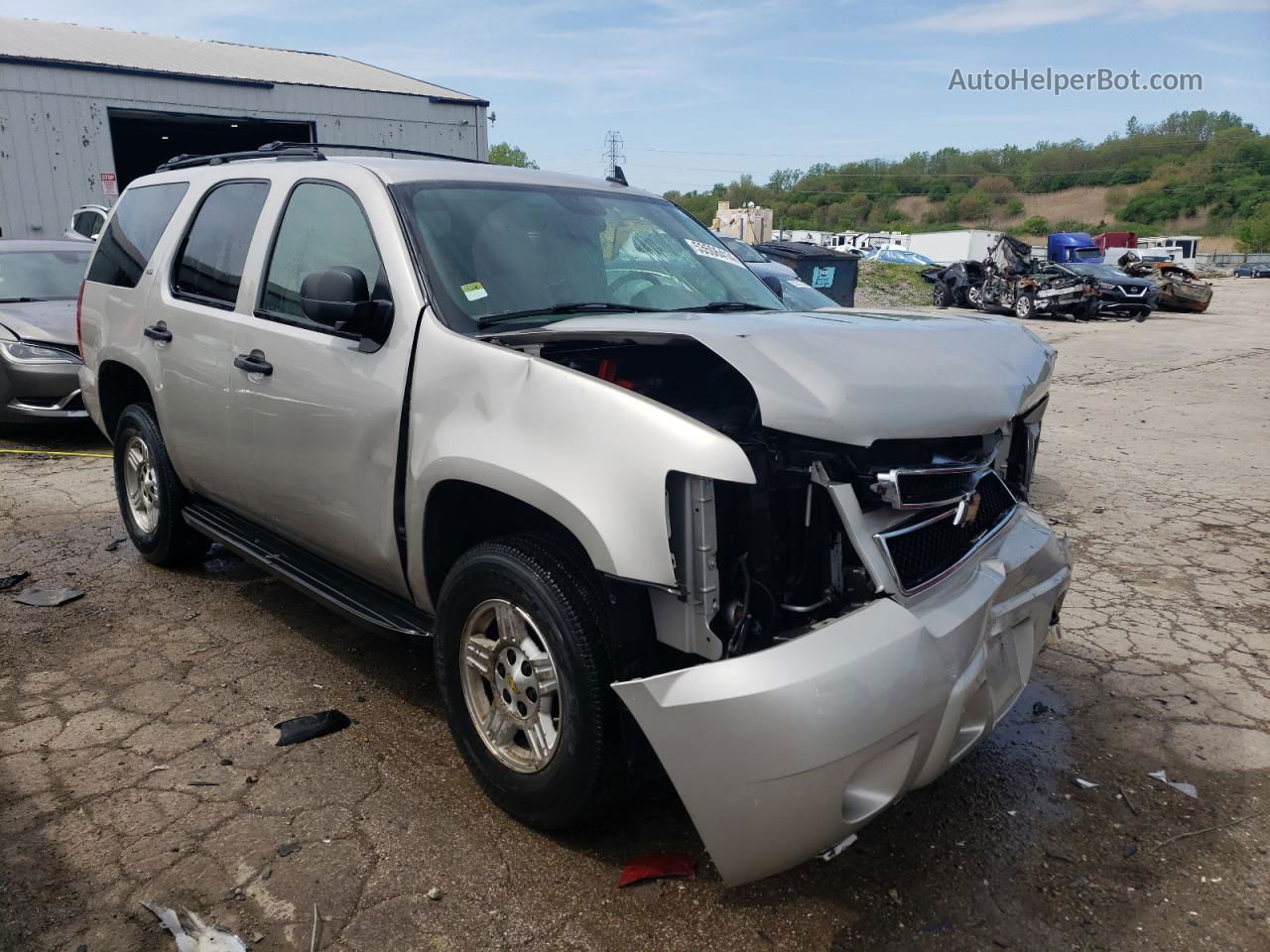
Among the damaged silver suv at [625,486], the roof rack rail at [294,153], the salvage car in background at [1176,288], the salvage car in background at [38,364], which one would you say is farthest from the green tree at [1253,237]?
the damaged silver suv at [625,486]

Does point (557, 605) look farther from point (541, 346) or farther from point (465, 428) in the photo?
point (541, 346)

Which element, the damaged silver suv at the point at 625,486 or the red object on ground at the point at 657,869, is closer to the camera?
the damaged silver suv at the point at 625,486

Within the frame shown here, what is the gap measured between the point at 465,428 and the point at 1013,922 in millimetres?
1975

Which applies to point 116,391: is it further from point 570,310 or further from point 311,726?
point 570,310

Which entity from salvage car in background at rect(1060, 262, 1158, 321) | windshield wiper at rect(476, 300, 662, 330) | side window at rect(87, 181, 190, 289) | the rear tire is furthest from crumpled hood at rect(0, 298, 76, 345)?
salvage car in background at rect(1060, 262, 1158, 321)

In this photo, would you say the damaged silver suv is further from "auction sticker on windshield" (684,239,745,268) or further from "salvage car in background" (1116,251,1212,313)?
"salvage car in background" (1116,251,1212,313)

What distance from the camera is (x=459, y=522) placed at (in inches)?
117

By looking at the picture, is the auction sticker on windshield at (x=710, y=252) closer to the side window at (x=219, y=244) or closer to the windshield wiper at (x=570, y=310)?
the windshield wiper at (x=570, y=310)

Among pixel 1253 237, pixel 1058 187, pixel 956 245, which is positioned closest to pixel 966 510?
pixel 956 245

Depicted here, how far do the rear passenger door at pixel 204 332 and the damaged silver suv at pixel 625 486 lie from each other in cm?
2

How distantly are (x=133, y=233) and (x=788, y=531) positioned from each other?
395cm

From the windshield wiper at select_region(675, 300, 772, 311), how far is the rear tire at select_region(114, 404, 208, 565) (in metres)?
2.67

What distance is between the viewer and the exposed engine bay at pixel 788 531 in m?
2.23

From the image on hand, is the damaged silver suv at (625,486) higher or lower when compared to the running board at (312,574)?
higher
